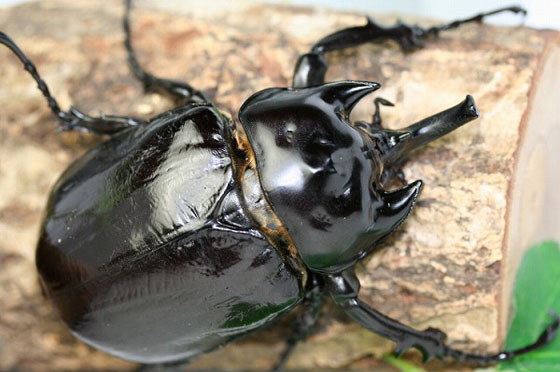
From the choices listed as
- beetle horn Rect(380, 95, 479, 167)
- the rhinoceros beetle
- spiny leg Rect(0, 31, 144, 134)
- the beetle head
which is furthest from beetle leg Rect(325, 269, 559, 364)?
spiny leg Rect(0, 31, 144, 134)

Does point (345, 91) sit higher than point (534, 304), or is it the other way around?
point (345, 91)

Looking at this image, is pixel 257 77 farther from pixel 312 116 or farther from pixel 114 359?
pixel 114 359

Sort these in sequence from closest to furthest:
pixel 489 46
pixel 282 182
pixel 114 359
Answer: pixel 282 182, pixel 489 46, pixel 114 359

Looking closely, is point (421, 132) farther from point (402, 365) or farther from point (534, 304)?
point (402, 365)

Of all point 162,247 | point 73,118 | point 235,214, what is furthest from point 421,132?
point 73,118

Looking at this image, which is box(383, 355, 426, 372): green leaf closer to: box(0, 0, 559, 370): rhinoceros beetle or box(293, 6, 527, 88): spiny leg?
box(0, 0, 559, 370): rhinoceros beetle

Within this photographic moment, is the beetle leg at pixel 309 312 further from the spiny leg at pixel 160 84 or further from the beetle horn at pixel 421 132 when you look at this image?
the spiny leg at pixel 160 84

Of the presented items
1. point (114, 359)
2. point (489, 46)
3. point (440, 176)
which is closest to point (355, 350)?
point (440, 176)
